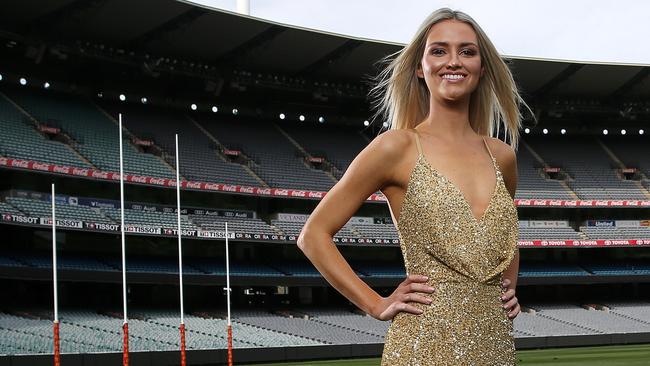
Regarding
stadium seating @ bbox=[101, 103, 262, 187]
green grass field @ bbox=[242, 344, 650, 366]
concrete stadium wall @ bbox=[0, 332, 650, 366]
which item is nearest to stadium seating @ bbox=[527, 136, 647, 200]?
concrete stadium wall @ bbox=[0, 332, 650, 366]

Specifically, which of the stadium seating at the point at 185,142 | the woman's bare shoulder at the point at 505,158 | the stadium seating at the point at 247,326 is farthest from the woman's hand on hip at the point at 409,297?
the stadium seating at the point at 185,142

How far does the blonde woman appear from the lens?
272 cm

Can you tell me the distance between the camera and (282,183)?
4631cm

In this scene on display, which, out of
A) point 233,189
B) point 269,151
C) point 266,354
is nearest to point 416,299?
point 266,354

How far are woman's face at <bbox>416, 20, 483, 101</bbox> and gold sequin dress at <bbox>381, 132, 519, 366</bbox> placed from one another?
0.88 ft

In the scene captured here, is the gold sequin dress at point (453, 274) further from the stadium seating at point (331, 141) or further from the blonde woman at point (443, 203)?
the stadium seating at point (331, 141)

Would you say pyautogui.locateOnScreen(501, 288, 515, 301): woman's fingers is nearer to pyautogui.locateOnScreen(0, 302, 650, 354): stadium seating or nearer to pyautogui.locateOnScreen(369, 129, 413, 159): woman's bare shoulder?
pyautogui.locateOnScreen(369, 129, 413, 159): woman's bare shoulder

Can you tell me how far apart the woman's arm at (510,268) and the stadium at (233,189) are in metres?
25.1

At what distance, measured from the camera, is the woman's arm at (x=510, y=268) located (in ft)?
9.27

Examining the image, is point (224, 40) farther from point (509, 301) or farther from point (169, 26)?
point (509, 301)

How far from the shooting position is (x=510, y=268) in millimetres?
2945

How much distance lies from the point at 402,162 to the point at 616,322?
4645 cm

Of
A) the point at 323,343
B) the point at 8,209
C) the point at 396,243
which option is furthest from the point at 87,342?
the point at 396,243

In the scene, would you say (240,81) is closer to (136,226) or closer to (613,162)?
(136,226)
